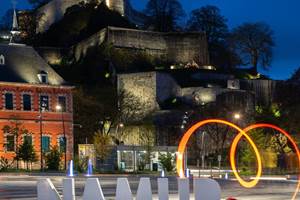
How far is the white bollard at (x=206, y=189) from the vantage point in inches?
716

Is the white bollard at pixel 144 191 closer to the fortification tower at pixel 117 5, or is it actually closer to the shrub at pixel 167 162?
the shrub at pixel 167 162

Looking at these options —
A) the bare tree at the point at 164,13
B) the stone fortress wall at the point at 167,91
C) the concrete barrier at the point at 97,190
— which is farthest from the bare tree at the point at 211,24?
the concrete barrier at the point at 97,190

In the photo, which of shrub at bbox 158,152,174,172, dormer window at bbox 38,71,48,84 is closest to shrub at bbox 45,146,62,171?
shrub at bbox 158,152,174,172

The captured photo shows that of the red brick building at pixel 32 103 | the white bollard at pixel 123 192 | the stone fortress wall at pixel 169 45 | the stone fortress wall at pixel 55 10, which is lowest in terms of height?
the white bollard at pixel 123 192

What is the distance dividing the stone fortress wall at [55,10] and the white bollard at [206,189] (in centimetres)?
11281

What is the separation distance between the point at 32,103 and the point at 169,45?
1977 inches

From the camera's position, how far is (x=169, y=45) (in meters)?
117

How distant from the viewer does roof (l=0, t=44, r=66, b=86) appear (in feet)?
226

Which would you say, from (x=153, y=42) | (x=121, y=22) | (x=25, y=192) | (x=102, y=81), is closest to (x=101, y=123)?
(x=102, y=81)

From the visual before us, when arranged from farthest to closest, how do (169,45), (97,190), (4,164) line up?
(169,45)
(4,164)
(97,190)

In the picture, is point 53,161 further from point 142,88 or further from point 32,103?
point 142,88

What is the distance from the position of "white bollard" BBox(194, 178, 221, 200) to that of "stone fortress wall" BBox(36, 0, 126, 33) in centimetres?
11281

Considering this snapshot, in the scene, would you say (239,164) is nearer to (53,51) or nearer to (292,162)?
(292,162)

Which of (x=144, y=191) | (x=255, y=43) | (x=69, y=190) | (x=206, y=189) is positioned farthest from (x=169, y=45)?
(x=206, y=189)
